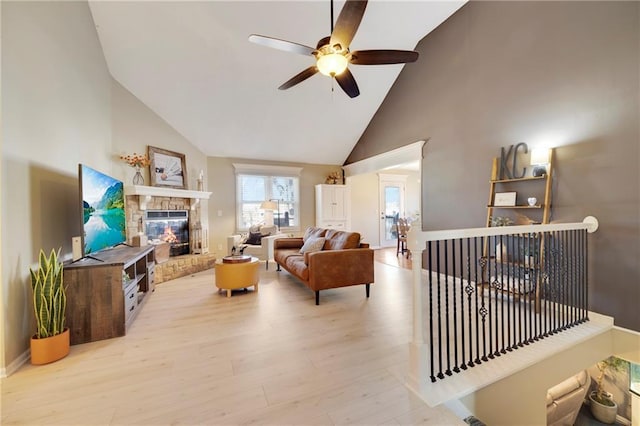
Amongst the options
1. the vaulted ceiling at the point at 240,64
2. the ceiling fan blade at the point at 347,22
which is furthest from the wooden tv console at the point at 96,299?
the vaulted ceiling at the point at 240,64

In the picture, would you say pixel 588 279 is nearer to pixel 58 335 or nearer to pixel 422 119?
pixel 422 119

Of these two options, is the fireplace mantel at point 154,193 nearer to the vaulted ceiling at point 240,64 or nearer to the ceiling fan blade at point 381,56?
the vaulted ceiling at point 240,64

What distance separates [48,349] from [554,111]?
5.25 m

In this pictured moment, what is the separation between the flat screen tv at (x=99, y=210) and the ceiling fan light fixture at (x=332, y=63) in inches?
96.2

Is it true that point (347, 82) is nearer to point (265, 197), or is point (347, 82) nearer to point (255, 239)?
point (255, 239)

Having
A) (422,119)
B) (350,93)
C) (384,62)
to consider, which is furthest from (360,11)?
(422,119)

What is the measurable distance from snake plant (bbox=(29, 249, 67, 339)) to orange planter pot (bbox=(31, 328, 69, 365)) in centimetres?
5

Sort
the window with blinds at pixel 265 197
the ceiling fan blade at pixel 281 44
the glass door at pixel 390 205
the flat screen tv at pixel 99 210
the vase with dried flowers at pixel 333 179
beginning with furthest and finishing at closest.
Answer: the glass door at pixel 390 205, the vase with dried flowers at pixel 333 179, the window with blinds at pixel 265 197, the flat screen tv at pixel 99 210, the ceiling fan blade at pixel 281 44

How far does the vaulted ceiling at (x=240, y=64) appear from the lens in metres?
3.37

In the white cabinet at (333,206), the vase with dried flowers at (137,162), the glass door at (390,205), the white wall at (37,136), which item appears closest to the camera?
the white wall at (37,136)

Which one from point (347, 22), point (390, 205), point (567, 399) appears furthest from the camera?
point (390, 205)

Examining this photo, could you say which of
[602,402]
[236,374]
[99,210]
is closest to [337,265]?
[236,374]

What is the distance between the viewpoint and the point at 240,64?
4.06 metres

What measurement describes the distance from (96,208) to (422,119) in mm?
4838
